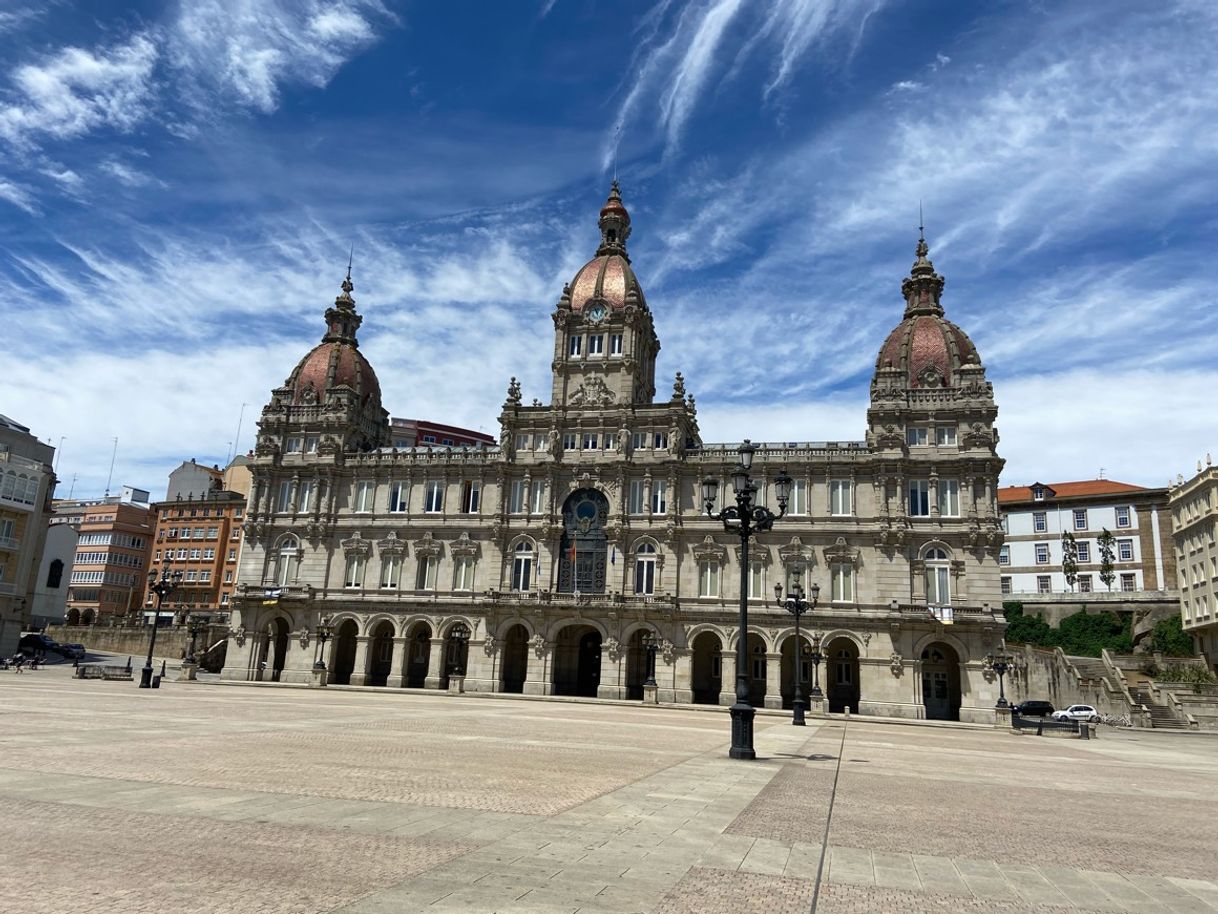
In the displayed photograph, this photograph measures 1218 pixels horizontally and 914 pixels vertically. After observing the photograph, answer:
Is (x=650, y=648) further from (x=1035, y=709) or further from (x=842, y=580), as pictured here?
(x=1035, y=709)

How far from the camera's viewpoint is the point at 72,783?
12086 millimetres

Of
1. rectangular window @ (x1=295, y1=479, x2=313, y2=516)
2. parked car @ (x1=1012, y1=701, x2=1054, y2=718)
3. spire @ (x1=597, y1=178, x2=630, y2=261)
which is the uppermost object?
spire @ (x1=597, y1=178, x2=630, y2=261)

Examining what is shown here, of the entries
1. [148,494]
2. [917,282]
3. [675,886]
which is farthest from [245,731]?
[148,494]

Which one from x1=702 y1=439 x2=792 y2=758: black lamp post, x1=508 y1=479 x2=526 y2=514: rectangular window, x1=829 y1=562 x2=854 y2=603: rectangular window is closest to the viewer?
x1=702 y1=439 x2=792 y2=758: black lamp post

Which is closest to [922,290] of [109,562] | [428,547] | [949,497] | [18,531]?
[949,497]

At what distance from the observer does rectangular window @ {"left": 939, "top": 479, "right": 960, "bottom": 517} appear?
177ft

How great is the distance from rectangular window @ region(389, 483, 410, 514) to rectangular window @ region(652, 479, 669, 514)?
19.2m

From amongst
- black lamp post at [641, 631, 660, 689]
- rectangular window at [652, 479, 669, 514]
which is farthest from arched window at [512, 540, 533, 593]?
rectangular window at [652, 479, 669, 514]

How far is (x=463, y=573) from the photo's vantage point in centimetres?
6116

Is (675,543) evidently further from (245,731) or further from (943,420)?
(245,731)

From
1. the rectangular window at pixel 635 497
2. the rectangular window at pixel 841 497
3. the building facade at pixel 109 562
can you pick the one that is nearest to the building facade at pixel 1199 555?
the rectangular window at pixel 841 497

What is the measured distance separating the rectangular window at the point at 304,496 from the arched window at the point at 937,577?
149 feet

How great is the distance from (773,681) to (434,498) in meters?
28.2

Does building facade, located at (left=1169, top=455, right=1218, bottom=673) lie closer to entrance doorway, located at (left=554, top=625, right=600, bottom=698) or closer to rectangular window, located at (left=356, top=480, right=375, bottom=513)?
entrance doorway, located at (left=554, top=625, right=600, bottom=698)
